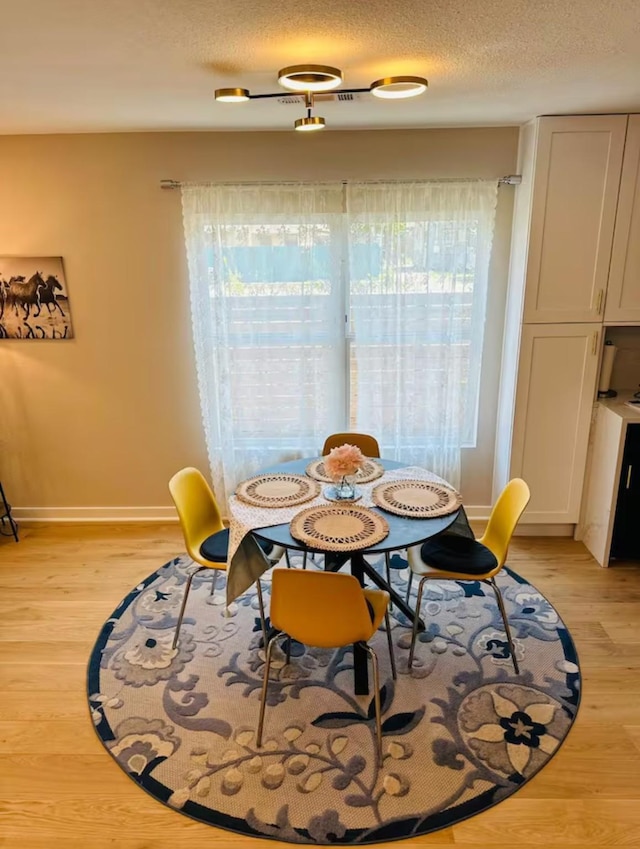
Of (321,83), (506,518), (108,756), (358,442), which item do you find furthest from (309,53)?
(108,756)

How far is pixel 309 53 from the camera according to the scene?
6.26 ft

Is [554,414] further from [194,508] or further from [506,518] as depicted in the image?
[194,508]

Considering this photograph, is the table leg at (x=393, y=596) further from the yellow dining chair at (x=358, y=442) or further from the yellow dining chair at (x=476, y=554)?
the yellow dining chair at (x=358, y=442)

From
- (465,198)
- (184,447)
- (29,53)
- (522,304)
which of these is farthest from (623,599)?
(29,53)

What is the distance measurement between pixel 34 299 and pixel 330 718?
303 cm

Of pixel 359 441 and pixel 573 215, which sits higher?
pixel 573 215

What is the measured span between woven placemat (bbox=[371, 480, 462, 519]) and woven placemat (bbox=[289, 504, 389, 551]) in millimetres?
117

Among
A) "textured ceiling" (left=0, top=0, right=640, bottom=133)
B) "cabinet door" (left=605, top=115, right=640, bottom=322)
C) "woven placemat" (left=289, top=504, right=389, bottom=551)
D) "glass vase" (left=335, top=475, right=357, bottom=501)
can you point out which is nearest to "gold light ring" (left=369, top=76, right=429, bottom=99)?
"textured ceiling" (left=0, top=0, right=640, bottom=133)

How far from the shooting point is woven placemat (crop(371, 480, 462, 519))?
7.65 ft

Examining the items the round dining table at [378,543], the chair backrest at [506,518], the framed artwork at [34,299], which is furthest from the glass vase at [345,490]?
the framed artwork at [34,299]

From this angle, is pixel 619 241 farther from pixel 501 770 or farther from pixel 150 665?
pixel 150 665

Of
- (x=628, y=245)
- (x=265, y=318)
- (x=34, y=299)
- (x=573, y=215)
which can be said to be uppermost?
(x=573, y=215)

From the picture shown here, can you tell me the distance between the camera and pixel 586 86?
240 cm

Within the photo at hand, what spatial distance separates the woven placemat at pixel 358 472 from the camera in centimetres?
267
